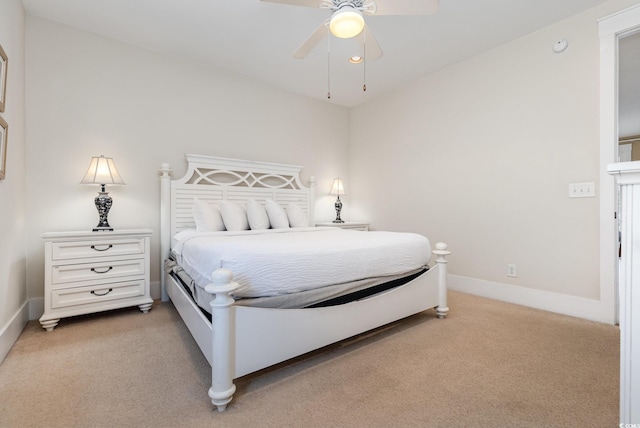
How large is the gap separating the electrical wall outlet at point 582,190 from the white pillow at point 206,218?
316cm

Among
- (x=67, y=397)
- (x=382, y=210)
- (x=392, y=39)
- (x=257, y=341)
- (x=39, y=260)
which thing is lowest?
(x=67, y=397)

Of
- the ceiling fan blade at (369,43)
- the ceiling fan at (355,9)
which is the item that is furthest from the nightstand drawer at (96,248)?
the ceiling fan blade at (369,43)

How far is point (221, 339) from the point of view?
4.29 ft

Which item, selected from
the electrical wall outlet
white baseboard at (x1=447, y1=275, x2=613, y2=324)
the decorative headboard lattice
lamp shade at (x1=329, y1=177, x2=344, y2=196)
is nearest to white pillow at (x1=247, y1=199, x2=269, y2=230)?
the decorative headboard lattice

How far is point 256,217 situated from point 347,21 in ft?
6.32

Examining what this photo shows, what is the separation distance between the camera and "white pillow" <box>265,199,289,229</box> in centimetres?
309

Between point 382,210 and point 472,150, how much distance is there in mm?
1396

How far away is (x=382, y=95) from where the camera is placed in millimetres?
4094

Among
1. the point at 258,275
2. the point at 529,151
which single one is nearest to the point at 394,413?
the point at 258,275

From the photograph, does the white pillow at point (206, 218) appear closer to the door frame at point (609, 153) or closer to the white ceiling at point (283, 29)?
the white ceiling at point (283, 29)

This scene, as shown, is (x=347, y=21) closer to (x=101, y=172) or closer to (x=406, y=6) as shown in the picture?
(x=406, y=6)

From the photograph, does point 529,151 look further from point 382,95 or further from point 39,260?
point 39,260

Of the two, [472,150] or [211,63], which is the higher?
[211,63]

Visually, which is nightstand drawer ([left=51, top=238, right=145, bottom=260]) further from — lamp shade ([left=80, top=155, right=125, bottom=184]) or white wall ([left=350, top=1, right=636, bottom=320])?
white wall ([left=350, top=1, right=636, bottom=320])
